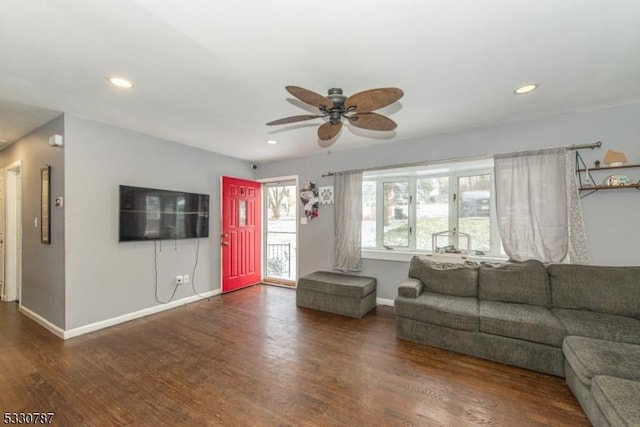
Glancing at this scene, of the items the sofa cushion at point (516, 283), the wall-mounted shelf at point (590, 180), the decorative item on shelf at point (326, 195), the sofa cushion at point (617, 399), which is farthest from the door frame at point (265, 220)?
the sofa cushion at point (617, 399)

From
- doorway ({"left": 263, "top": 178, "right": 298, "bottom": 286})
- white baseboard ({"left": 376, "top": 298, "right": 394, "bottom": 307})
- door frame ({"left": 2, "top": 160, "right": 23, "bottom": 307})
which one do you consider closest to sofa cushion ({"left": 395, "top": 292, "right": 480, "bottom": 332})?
white baseboard ({"left": 376, "top": 298, "right": 394, "bottom": 307})

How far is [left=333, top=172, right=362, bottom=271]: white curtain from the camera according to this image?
4.25 meters

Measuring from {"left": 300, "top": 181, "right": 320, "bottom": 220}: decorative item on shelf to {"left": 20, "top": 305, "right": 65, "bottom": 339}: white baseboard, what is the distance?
3464 mm

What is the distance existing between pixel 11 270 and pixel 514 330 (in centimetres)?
683

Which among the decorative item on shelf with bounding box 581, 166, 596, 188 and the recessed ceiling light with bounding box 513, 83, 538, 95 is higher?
the recessed ceiling light with bounding box 513, 83, 538, 95

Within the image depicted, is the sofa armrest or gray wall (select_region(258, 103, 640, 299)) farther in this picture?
the sofa armrest

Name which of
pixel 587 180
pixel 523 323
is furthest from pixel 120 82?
pixel 587 180

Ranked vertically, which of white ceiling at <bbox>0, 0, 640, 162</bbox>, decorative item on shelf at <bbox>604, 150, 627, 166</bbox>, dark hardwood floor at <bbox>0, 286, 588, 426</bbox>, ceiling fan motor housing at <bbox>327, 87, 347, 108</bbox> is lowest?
dark hardwood floor at <bbox>0, 286, 588, 426</bbox>

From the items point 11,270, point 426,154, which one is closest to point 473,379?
point 426,154

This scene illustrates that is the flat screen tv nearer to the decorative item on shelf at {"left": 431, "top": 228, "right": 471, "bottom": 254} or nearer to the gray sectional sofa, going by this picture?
the gray sectional sofa

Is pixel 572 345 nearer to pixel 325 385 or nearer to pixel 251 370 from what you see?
pixel 325 385

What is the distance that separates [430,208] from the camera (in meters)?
4.06

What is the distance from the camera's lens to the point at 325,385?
7.18 ft

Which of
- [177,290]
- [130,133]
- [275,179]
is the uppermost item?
[130,133]
